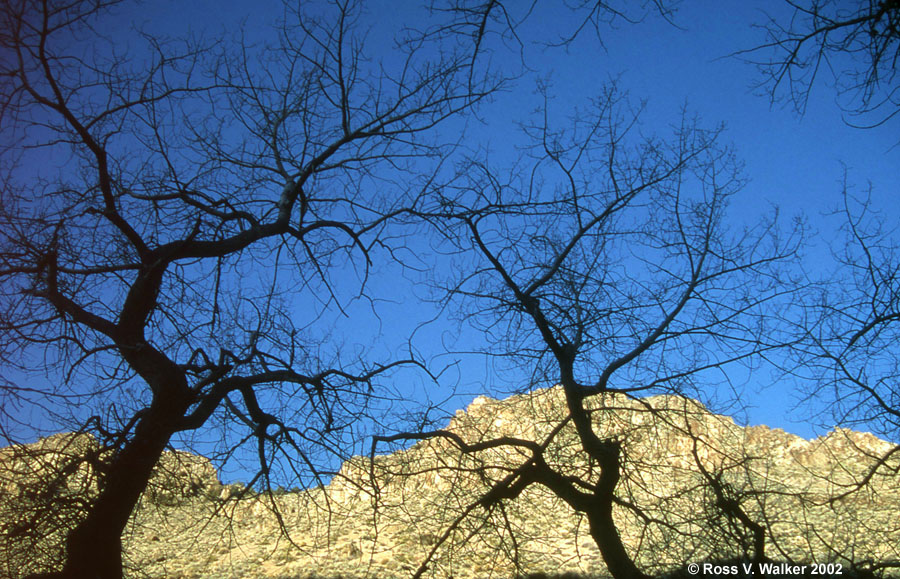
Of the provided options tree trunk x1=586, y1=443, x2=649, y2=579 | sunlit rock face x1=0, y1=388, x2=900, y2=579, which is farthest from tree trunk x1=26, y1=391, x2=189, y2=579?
tree trunk x1=586, y1=443, x2=649, y2=579

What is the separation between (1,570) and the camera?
496 cm

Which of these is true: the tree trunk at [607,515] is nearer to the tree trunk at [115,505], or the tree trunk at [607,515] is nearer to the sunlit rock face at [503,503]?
the sunlit rock face at [503,503]

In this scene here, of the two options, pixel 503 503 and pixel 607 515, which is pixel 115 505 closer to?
pixel 503 503

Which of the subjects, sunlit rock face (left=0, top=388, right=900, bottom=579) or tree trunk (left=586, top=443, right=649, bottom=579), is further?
tree trunk (left=586, top=443, right=649, bottom=579)

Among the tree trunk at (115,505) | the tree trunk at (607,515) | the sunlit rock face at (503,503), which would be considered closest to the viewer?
the tree trunk at (115,505)

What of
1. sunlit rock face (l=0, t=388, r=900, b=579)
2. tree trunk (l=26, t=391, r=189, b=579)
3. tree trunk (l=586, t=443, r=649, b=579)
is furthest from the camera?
tree trunk (l=586, t=443, r=649, b=579)

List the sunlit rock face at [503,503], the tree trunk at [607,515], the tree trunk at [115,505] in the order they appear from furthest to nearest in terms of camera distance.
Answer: the tree trunk at [607,515] → the sunlit rock face at [503,503] → the tree trunk at [115,505]

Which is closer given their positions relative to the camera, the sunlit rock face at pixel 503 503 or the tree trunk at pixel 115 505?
the tree trunk at pixel 115 505

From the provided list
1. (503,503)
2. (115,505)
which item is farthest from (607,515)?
(115,505)

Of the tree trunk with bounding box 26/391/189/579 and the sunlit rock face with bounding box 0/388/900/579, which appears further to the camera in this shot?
the sunlit rock face with bounding box 0/388/900/579

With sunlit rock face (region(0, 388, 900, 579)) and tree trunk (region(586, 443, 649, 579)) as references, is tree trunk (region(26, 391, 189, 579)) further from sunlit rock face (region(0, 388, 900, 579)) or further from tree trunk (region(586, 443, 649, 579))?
tree trunk (region(586, 443, 649, 579))

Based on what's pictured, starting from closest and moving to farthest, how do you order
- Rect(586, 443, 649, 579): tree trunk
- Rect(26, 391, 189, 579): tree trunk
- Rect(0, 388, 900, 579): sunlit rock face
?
1. Rect(26, 391, 189, 579): tree trunk
2. Rect(0, 388, 900, 579): sunlit rock face
3. Rect(586, 443, 649, 579): tree trunk

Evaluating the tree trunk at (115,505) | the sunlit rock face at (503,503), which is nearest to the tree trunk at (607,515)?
the sunlit rock face at (503,503)

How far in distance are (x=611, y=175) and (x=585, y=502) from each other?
2947mm
